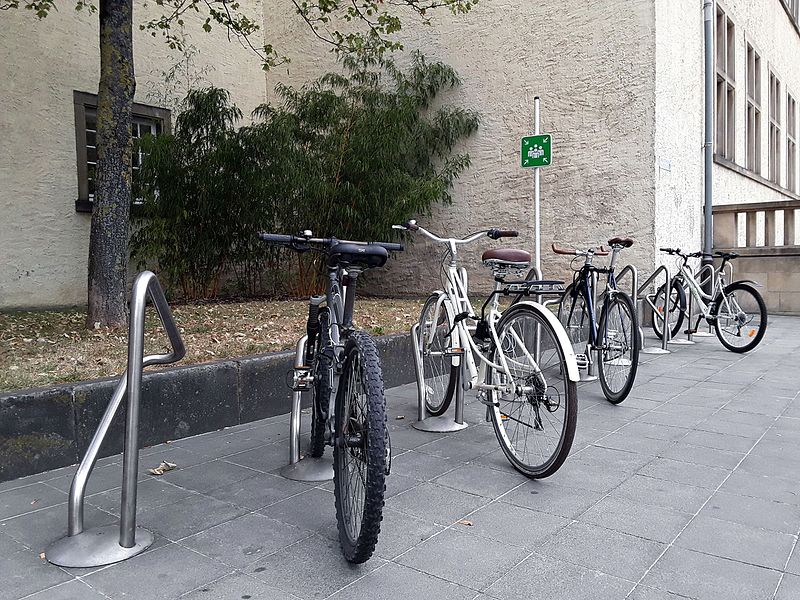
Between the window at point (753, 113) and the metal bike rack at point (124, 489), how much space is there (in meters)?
15.0

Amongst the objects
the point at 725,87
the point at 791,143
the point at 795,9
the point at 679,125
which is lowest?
the point at 679,125

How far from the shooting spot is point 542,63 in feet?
34.6

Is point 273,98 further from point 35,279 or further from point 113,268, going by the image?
point 113,268

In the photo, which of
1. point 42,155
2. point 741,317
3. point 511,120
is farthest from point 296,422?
point 511,120

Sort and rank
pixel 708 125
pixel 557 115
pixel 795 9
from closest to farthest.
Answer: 1. pixel 557 115
2. pixel 708 125
3. pixel 795 9

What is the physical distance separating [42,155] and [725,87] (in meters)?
11.7

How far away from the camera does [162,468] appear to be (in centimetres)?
359

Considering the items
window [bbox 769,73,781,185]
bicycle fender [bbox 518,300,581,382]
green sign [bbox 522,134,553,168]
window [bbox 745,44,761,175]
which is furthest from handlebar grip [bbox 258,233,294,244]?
window [bbox 769,73,781,185]

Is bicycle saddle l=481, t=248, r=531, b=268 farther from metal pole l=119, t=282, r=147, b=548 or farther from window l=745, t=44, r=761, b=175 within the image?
window l=745, t=44, r=761, b=175

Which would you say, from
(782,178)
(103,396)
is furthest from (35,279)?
(782,178)

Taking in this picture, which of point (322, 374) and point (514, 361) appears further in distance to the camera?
point (514, 361)

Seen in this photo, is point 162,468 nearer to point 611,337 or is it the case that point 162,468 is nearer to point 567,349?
point 567,349

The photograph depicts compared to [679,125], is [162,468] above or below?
below

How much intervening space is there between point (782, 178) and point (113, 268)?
17843 mm
